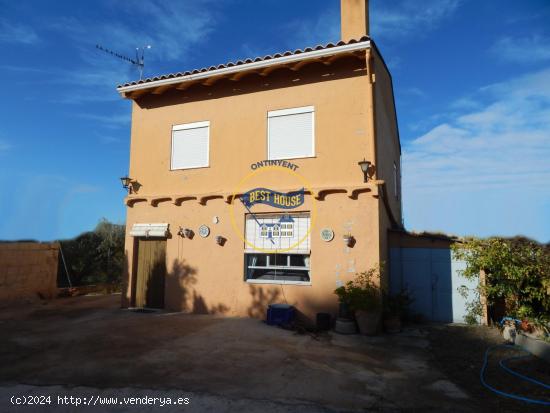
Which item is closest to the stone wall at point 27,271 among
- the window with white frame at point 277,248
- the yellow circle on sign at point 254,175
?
the yellow circle on sign at point 254,175

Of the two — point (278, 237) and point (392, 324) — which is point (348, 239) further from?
point (392, 324)

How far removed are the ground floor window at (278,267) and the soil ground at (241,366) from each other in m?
1.28

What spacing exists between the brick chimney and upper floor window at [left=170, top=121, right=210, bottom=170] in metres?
4.68

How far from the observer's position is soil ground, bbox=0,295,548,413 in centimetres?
450

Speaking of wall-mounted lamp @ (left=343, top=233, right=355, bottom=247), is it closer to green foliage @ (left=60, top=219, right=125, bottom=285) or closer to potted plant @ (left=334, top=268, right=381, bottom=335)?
potted plant @ (left=334, top=268, right=381, bottom=335)

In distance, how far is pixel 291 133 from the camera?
9.84 metres

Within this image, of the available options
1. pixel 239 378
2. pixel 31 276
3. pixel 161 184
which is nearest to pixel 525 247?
pixel 239 378

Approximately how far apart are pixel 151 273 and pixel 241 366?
6119 millimetres

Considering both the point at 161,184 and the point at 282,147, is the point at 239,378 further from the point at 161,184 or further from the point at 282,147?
the point at 161,184

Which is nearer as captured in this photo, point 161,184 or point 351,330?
point 351,330

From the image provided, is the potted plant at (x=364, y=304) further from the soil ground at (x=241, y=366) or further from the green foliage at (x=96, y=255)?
the green foliage at (x=96, y=255)

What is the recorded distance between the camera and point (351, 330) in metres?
8.00

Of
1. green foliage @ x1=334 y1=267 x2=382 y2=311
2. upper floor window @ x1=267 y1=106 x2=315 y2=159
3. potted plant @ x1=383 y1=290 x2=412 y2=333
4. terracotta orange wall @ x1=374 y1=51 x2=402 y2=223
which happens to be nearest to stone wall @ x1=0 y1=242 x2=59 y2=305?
upper floor window @ x1=267 y1=106 x2=315 y2=159

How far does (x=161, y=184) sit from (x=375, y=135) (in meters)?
6.30
